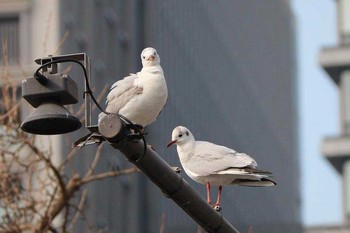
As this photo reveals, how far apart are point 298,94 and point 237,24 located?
72.2 ft

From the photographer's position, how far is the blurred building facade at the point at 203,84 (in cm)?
5144

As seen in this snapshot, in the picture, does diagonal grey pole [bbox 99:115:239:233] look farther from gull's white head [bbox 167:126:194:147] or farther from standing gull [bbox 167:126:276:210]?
gull's white head [bbox 167:126:194:147]

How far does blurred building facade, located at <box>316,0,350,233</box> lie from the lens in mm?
60306

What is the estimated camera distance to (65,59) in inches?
424

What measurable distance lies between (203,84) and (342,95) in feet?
53.4

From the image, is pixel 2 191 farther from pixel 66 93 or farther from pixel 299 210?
pixel 299 210

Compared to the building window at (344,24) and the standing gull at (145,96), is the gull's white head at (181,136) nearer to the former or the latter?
the standing gull at (145,96)

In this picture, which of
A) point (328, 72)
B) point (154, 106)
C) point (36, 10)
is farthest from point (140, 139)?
point (328, 72)

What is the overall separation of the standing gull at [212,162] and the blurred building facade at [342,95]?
4643cm

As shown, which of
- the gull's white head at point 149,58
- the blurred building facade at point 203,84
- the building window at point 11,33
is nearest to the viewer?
the gull's white head at point 149,58

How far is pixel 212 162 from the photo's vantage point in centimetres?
1320

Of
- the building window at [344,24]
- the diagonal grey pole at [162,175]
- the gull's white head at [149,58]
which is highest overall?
the building window at [344,24]

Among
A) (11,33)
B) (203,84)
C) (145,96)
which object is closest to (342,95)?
(203,84)

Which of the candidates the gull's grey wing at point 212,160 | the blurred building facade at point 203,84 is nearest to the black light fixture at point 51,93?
the gull's grey wing at point 212,160
